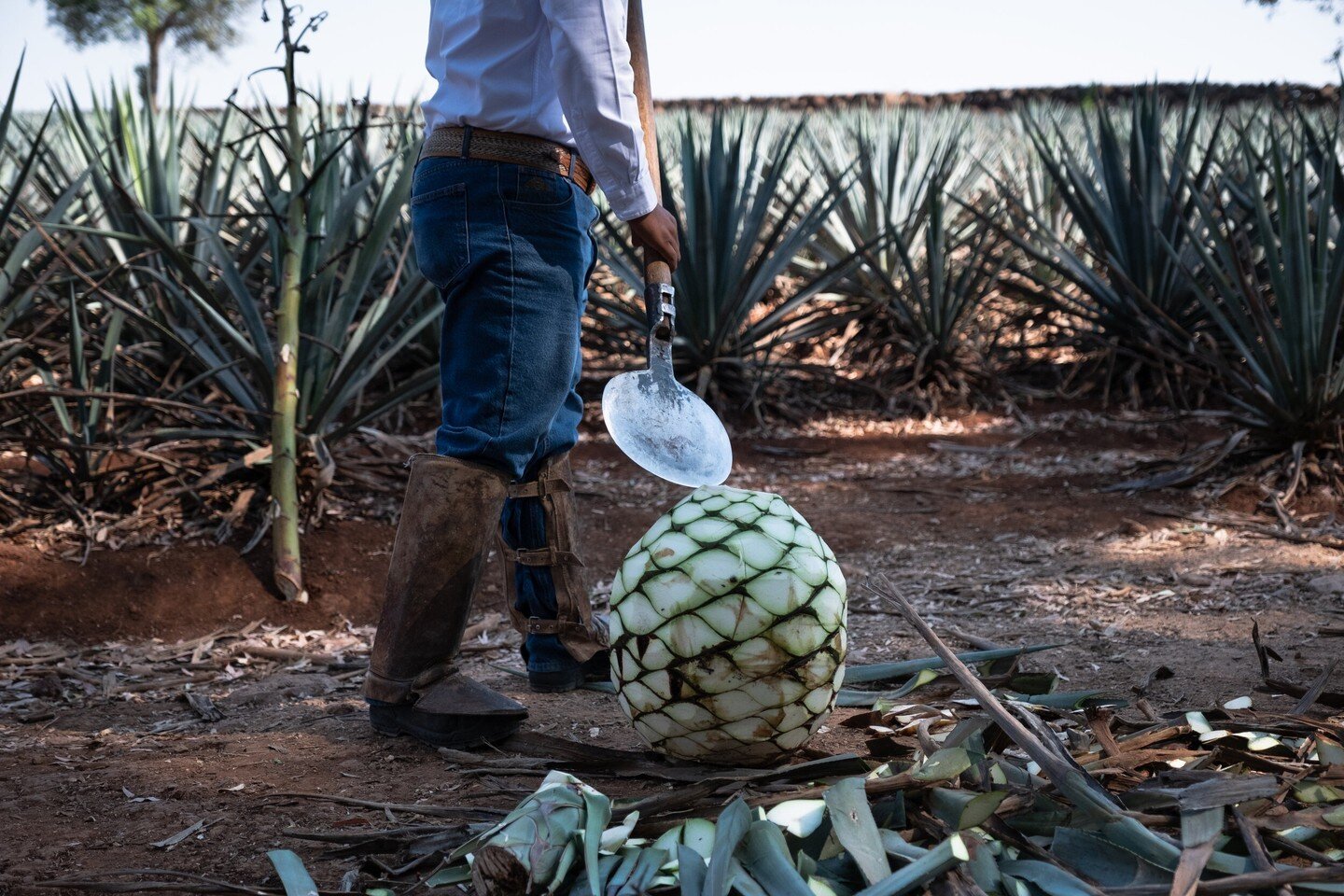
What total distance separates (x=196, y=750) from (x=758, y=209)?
3760 millimetres

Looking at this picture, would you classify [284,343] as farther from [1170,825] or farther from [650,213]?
[1170,825]

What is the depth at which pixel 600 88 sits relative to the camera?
1.62 metres

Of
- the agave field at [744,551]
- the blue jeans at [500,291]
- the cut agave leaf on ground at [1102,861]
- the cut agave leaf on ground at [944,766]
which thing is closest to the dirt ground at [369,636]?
the agave field at [744,551]

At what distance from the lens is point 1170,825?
3.93 ft

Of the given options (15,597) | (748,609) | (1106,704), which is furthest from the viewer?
(15,597)

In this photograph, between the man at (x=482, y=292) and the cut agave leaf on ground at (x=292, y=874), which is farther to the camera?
the man at (x=482, y=292)

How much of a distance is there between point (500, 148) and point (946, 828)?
1.21 m

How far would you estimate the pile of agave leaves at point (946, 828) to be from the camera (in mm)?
1088

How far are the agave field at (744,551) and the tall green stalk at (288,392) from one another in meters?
0.01

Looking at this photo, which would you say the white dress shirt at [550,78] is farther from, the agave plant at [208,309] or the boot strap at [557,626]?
the boot strap at [557,626]

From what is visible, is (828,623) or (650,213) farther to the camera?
(650,213)

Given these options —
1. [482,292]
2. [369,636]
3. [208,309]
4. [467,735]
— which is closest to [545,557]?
[467,735]

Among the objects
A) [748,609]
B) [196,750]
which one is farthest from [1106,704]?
[196,750]

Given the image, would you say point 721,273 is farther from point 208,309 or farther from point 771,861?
point 771,861
